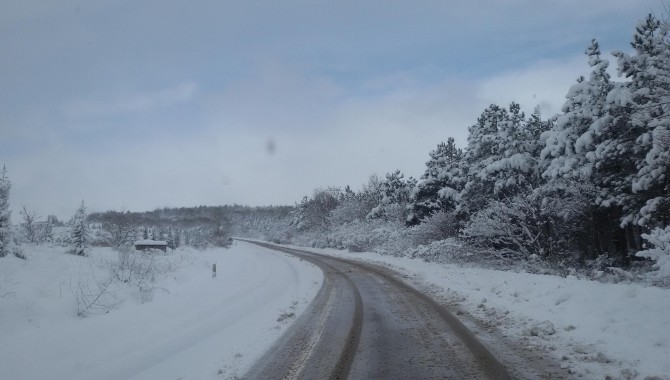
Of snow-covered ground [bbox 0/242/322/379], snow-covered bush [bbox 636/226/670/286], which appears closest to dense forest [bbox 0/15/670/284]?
snow-covered bush [bbox 636/226/670/286]

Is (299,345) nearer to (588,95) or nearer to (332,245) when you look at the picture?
(588,95)

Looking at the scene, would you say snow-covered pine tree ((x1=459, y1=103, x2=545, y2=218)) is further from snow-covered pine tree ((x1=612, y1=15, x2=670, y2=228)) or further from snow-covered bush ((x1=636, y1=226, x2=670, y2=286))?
snow-covered bush ((x1=636, y1=226, x2=670, y2=286))

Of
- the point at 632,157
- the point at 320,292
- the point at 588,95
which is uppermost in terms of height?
the point at 588,95

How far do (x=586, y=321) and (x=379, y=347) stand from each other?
12.3 ft

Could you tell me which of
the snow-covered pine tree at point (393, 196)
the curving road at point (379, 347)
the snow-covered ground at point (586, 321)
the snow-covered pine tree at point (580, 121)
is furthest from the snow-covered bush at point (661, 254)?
the snow-covered pine tree at point (393, 196)

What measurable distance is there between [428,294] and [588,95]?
11.5 meters

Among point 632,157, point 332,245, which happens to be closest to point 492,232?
point 632,157

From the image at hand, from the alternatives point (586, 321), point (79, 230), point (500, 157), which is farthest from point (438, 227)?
point (79, 230)

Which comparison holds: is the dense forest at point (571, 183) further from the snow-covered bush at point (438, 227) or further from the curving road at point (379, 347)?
the curving road at point (379, 347)

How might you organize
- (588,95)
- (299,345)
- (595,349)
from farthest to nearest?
1. (588,95)
2. (299,345)
3. (595,349)

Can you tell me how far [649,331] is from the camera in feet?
20.9

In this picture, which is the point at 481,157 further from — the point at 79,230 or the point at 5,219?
the point at 79,230

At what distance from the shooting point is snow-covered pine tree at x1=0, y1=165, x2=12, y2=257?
65.7 feet

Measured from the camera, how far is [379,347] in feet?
24.0
